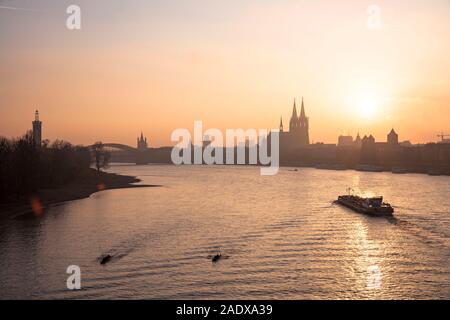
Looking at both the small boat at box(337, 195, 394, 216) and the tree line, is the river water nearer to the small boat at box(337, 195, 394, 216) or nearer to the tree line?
the small boat at box(337, 195, 394, 216)

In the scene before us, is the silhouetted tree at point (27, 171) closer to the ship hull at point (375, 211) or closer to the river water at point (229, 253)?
the river water at point (229, 253)

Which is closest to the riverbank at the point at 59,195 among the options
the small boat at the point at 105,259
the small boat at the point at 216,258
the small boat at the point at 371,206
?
the small boat at the point at 105,259

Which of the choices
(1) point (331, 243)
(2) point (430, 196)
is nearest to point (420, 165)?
(2) point (430, 196)

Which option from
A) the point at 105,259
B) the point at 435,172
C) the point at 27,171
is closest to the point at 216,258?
the point at 105,259

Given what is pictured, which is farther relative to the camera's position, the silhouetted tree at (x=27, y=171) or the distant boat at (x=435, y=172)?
the distant boat at (x=435, y=172)

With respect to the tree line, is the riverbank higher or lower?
lower

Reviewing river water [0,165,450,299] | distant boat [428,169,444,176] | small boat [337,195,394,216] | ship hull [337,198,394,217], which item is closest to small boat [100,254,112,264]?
river water [0,165,450,299]
